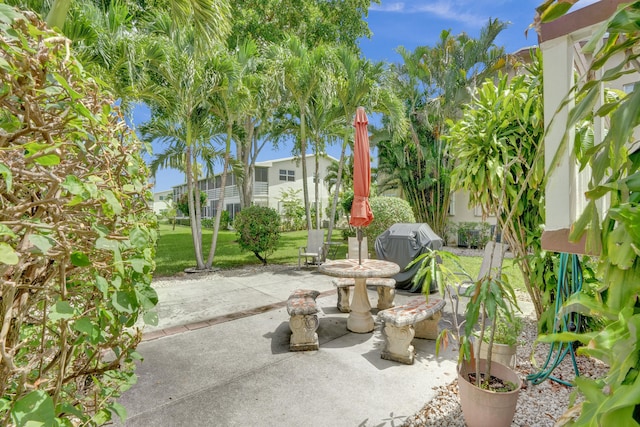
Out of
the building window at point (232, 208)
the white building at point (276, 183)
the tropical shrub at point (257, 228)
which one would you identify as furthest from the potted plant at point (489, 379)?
the building window at point (232, 208)

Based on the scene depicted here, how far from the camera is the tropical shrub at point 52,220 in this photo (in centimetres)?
103

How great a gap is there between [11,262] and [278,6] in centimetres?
1741

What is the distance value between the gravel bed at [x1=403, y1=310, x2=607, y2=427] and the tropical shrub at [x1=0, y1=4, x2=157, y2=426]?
8.40 feet

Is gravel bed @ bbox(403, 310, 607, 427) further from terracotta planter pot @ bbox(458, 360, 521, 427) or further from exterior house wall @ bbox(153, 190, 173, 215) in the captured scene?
exterior house wall @ bbox(153, 190, 173, 215)

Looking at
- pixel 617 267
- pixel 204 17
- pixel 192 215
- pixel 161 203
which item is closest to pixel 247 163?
pixel 192 215

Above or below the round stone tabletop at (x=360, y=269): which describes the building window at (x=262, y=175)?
above

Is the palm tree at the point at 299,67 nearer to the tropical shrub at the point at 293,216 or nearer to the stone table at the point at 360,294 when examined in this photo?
the stone table at the point at 360,294

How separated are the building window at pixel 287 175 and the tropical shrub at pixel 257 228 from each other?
68.7 ft

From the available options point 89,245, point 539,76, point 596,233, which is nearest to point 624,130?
point 596,233

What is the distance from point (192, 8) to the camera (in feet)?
16.3

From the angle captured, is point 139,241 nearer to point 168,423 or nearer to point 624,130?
point 624,130

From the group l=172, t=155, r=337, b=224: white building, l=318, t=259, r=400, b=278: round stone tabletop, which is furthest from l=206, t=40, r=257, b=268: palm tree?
l=172, t=155, r=337, b=224: white building

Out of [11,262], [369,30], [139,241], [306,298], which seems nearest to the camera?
[11,262]

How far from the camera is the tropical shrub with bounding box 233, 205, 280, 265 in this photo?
10125 mm
